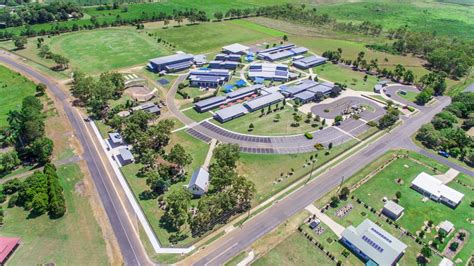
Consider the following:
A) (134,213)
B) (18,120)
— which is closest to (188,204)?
(134,213)

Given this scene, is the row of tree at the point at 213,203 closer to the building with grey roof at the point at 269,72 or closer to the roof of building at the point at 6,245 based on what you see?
the roof of building at the point at 6,245

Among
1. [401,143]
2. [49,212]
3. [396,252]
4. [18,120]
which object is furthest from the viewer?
[401,143]

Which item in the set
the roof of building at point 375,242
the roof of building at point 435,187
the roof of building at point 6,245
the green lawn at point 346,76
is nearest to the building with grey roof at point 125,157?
the roof of building at point 6,245

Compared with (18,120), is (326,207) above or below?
below

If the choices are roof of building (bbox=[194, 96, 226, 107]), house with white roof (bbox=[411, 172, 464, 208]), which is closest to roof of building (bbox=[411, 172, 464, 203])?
house with white roof (bbox=[411, 172, 464, 208])

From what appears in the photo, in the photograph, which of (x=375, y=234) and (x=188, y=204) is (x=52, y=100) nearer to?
(x=188, y=204)

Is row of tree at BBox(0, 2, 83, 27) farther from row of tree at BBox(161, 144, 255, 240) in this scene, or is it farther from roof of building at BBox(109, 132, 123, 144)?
row of tree at BBox(161, 144, 255, 240)
